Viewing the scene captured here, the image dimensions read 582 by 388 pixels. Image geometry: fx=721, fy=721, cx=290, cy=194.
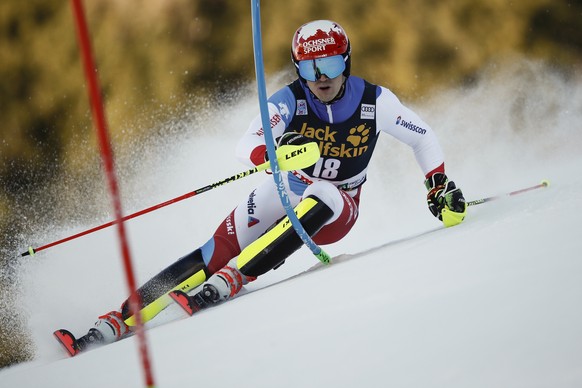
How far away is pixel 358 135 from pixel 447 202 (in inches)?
16.1

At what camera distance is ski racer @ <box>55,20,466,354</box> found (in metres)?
2.42

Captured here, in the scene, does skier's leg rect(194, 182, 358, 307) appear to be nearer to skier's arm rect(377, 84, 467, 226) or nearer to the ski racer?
the ski racer

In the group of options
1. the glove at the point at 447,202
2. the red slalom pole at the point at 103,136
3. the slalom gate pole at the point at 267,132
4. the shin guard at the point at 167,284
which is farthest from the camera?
the glove at the point at 447,202

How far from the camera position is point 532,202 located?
8.02 ft

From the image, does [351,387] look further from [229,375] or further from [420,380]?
[229,375]

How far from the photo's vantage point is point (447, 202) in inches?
104

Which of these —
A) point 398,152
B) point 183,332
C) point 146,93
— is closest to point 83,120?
point 146,93

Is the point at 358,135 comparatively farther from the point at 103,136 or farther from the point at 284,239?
the point at 103,136

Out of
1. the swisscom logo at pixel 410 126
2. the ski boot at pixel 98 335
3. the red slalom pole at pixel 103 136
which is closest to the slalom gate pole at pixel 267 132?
the swisscom logo at pixel 410 126

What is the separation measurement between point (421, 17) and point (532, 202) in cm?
276

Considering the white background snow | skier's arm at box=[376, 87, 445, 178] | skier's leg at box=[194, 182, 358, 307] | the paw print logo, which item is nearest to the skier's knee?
skier's leg at box=[194, 182, 358, 307]

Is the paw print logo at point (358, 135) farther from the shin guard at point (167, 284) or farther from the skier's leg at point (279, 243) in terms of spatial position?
the shin guard at point (167, 284)

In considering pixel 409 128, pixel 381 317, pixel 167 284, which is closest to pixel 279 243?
pixel 167 284

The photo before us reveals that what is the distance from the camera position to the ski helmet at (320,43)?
2453 mm
